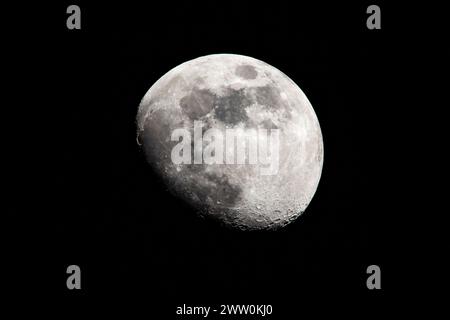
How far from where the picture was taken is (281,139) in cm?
421

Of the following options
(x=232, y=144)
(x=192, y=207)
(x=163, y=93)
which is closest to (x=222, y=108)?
(x=232, y=144)

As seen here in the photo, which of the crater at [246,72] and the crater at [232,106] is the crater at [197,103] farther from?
the crater at [246,72]

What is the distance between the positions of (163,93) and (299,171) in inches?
52.9

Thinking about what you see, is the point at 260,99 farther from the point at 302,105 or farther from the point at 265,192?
the point at 265,192

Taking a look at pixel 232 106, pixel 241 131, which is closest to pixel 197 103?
pixel 232 106

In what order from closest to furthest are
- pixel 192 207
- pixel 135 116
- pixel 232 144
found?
pixel 232 144, pixel 192 207, pixel 135 116

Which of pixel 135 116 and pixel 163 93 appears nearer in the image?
pixel 163 93

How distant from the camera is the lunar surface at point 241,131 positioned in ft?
13.7

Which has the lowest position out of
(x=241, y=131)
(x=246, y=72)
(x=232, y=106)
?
(x=241, y=131)

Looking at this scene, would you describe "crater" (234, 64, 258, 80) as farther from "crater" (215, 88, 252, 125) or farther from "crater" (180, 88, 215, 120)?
"crater" (180, 88, 215, 120)

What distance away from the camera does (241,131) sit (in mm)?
4109

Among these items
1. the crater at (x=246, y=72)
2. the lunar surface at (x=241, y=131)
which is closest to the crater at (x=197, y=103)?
the lunar surface at (x=241, y=131)

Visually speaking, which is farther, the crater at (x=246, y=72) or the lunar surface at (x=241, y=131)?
the crater at (x=246, y=72)

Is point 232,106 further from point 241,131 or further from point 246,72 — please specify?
point 246,72
